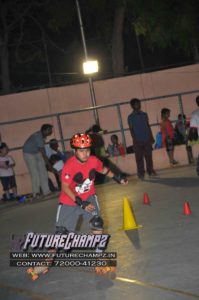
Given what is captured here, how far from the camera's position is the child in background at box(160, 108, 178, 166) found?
60.0ft

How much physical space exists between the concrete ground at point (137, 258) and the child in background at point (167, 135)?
15.2 feet

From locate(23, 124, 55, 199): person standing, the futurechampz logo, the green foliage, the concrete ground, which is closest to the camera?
the concrete ground

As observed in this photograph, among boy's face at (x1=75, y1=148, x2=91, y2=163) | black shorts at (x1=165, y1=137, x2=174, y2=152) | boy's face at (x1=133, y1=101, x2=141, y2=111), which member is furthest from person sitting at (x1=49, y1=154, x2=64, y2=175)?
boy's face at (x1=75, y1=148, x2=91, y2=163)

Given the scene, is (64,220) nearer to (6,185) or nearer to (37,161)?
(37,161)

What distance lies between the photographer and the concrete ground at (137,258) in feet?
22.4

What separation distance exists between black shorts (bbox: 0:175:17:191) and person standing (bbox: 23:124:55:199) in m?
1.07

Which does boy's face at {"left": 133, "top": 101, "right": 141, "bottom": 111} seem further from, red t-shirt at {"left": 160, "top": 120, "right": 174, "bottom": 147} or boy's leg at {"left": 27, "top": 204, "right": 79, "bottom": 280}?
boy's leg at {"left": 27, "top": 204, "right": 79, "bottom": 280}

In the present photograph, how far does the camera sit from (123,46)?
2564cm

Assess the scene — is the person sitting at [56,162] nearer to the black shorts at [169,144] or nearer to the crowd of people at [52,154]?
the crowd of people at [52,154]

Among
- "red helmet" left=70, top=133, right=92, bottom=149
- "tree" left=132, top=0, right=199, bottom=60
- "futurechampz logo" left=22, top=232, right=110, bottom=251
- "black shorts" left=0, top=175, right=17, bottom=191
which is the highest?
"tree" left=132, top=0, right=199, bottom=60

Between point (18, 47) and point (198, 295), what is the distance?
22.9 metres

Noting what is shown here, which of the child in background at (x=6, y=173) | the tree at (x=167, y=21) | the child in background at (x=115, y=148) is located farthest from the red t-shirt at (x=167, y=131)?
the tree at (x=167, y=21)

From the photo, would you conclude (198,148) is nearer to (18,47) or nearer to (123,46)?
(123,46)

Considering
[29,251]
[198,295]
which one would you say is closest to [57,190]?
[29,251]
